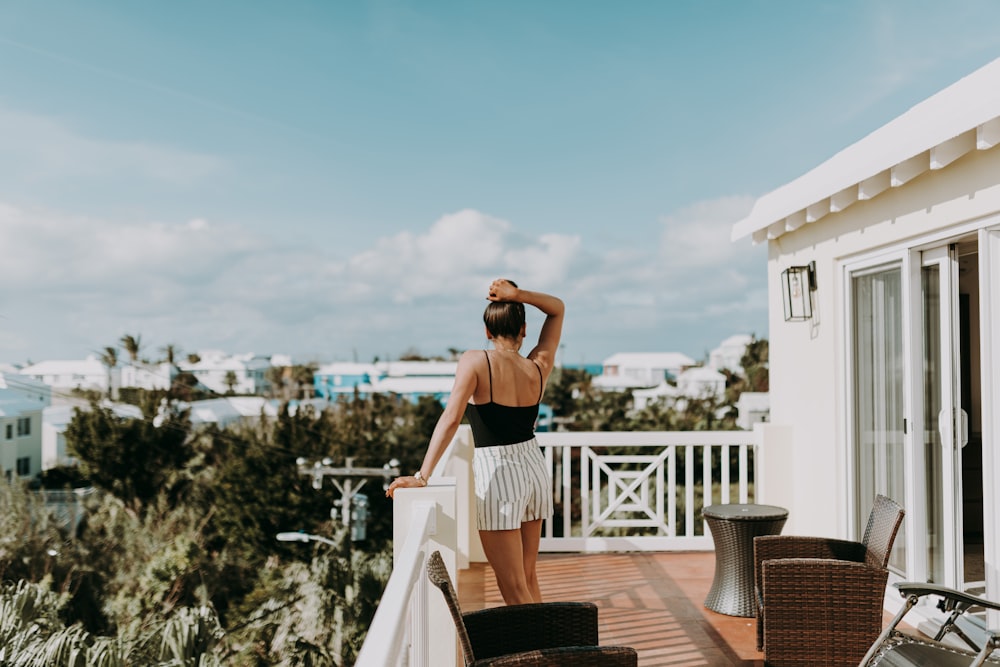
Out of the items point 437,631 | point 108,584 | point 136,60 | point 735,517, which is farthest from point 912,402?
point 136,60

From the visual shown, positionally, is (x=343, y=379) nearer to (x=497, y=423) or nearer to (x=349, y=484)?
(x=349, y=484)

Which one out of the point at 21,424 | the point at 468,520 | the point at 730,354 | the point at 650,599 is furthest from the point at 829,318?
the point at 730,354

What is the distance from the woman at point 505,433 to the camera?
2.90m

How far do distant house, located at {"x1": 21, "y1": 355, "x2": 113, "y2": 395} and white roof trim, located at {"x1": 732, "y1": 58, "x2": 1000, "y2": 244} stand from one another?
31.8 m

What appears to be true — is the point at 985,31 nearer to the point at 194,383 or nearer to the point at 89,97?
the point at 89,97

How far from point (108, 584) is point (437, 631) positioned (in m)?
20.9

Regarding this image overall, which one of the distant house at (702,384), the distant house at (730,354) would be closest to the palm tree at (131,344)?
the distant house at (702,384)

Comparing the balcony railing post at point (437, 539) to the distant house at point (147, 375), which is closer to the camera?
the balcony railing post at point (437, 539)

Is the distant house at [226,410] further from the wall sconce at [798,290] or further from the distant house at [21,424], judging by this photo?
the wall sconce at [798,290]

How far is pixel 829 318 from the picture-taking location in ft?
16.3

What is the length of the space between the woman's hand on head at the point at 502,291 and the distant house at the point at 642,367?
31529mm

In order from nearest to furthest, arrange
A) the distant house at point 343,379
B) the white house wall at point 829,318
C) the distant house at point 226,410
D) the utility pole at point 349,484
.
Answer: the white house wall at point 829,318 → the utility pole at point 349,484 → the distant house at point 226,410 → the distant house at point 343,379

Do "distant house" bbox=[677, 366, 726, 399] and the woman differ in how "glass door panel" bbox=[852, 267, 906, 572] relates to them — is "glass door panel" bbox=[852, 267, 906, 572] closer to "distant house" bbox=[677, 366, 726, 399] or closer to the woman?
the woman

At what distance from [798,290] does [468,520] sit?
→ 2582mm
